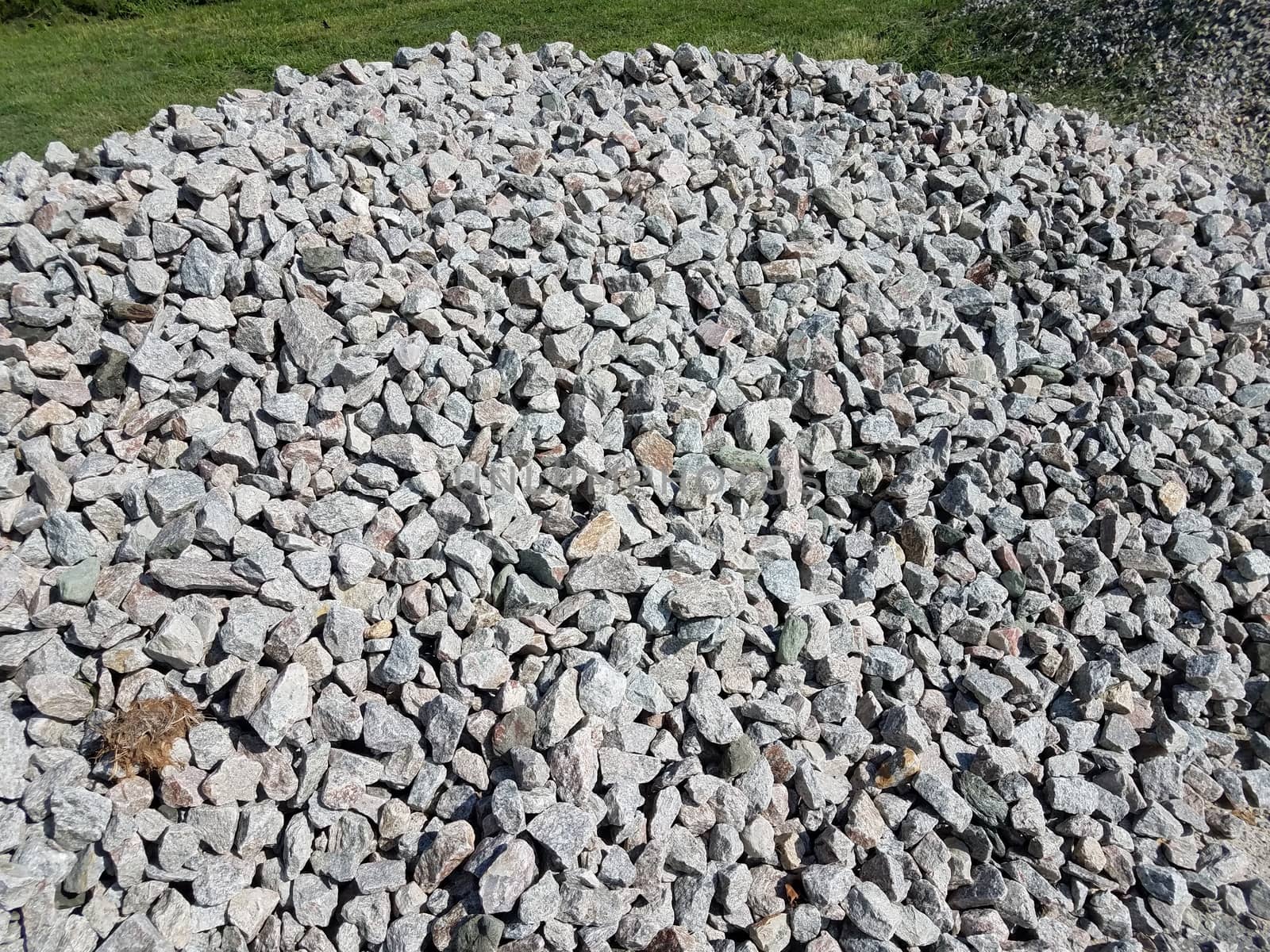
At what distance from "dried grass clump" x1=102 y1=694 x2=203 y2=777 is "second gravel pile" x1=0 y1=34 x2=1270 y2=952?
11mm

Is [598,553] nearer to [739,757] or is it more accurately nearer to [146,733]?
[739,757]

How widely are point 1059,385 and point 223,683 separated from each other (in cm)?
409

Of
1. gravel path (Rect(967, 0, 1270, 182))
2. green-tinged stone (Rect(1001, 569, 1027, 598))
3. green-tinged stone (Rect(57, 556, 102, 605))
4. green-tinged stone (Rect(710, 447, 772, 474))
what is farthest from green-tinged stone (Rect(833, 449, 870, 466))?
gravel path (Rect(967, 0, 1270, 182))

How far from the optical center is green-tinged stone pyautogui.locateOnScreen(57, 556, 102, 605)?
3.06m

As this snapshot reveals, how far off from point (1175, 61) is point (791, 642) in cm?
667

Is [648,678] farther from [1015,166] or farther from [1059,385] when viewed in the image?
[1015,166]

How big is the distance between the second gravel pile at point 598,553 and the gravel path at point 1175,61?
2026 mm

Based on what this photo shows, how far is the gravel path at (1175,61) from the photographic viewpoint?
6543 millimetres

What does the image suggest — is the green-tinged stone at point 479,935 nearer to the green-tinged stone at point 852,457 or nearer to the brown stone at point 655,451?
the brown stone at point 655,451

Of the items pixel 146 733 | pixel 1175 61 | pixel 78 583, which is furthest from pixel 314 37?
pixel 1175 61

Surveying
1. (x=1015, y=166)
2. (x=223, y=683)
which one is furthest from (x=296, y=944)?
(x=1015, y=166)

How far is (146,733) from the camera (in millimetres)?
2826

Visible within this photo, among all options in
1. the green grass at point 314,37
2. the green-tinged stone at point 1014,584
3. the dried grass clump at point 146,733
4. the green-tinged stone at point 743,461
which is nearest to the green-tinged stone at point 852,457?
the green-tinged stone at point 743,461

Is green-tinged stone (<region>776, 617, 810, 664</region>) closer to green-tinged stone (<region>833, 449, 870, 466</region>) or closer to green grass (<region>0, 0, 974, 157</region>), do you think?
green-tinged stone (<region>833, 449, 870, 466</region>)
